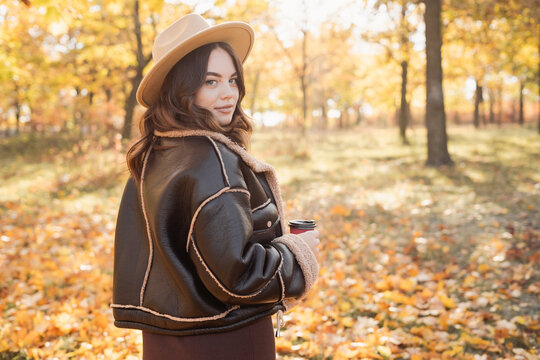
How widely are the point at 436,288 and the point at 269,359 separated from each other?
3444mm

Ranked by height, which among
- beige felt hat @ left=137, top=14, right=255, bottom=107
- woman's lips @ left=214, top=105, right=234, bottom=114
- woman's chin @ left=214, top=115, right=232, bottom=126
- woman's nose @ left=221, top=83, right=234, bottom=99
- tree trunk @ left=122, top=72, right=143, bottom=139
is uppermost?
tree trunk @ left=122, top=72, right=143, bottom=139

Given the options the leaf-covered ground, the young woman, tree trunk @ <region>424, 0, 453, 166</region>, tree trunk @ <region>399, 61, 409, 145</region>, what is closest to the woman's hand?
the young woman

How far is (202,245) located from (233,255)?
0.12 m

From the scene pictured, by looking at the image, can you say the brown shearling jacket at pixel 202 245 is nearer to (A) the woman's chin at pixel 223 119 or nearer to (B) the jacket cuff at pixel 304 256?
(B) the jacket cuff at pixel 304 256

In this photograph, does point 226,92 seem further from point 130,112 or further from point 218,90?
point 130,112

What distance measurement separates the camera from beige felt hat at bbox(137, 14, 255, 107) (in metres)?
1.71

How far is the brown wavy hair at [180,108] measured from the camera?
1.75 metres

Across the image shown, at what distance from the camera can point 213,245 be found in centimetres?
145

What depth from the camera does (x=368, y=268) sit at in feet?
17.7

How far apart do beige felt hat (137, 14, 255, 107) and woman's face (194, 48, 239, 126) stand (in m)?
0.09

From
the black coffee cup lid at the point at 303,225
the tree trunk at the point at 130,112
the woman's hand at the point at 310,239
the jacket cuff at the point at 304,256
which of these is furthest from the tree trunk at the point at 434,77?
the jacket cuff at the point at 304,256

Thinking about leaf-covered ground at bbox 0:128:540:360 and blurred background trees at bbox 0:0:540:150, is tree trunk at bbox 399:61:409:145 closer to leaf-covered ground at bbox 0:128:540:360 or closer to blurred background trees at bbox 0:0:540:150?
blurred background trees at bbox 0:0:540:150

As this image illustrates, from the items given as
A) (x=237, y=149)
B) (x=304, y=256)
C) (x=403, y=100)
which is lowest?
(x=304, y=256)

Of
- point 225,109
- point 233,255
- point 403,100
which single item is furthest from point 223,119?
point 403,100
